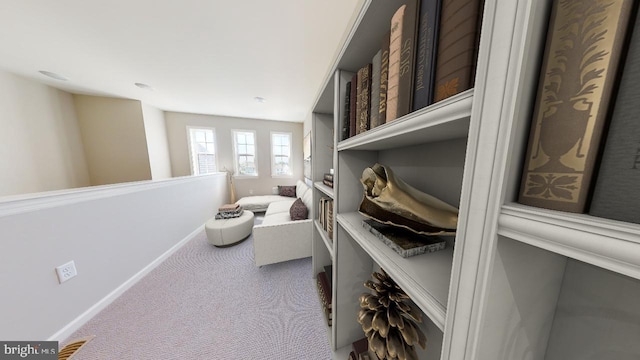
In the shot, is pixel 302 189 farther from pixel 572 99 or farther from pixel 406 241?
pixel 572 99

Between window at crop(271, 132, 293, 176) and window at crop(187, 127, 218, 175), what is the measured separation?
49.7 inches

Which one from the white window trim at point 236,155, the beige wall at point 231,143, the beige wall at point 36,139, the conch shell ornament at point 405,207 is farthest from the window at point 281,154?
the conch shell ornament at point 405,207

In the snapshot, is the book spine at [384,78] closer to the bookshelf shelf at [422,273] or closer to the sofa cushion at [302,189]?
the bookshelf shelf at [422,273]

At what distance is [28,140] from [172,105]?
1657 millimetres

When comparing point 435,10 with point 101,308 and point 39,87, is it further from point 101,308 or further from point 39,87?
point 39,87

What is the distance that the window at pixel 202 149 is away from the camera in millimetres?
3736

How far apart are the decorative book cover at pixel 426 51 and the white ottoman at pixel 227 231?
2.35 metres

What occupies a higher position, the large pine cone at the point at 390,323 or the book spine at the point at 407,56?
the book spine at the point at 407,56

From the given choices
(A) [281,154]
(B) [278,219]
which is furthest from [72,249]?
(A) [281,154]

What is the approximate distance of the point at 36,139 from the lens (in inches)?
91.2

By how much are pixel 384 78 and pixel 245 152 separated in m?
3.99

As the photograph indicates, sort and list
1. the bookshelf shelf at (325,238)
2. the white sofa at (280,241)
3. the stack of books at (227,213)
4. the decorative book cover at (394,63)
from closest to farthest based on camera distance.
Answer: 1. the decorative book cover at (394,63)
2. the bookshelf shelf at (325,238)
3. the white sofa at (280,241)
4. the stack of books at (227,213)

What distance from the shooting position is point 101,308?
1.39 meters

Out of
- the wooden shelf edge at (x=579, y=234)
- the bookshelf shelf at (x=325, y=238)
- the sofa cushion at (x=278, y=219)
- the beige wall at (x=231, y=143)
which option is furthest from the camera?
the beige wall at (x=231, y=143)
